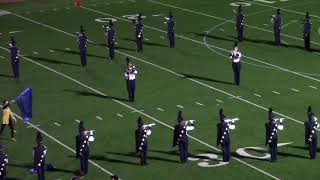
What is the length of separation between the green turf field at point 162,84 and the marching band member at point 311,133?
36 cm

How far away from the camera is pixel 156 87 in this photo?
37438mm

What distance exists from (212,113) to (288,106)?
2.90m

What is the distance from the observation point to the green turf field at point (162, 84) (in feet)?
93.2

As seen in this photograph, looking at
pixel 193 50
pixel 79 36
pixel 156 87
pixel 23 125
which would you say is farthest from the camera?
pixel 193 50

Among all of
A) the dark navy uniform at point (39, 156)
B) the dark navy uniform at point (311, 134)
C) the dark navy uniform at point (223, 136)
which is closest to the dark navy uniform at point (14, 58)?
the dark navy uniform at point (39, 156)

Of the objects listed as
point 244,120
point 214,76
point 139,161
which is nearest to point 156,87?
point 214,76

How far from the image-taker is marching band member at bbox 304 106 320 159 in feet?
91.7

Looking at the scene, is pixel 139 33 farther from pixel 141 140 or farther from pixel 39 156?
pixel 39 156

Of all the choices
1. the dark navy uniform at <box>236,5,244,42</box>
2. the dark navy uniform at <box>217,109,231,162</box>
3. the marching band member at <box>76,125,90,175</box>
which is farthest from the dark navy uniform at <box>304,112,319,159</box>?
the dark navy uniform at <box>236,5,244,42</box>

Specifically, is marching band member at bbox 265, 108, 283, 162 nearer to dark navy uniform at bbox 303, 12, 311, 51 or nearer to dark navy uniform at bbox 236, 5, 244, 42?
→ dark navy uniform at bbox 303, 12, 311, 51

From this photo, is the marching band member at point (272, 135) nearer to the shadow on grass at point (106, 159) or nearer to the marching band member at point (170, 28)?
the shadow on grass at point (106, 159)

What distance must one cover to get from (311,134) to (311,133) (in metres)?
0.03

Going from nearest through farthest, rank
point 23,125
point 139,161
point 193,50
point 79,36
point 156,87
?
point 139,161, point 23,125, point 156,87, point 79,36, point 193,50

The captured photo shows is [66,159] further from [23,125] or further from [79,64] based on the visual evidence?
[79,64]
